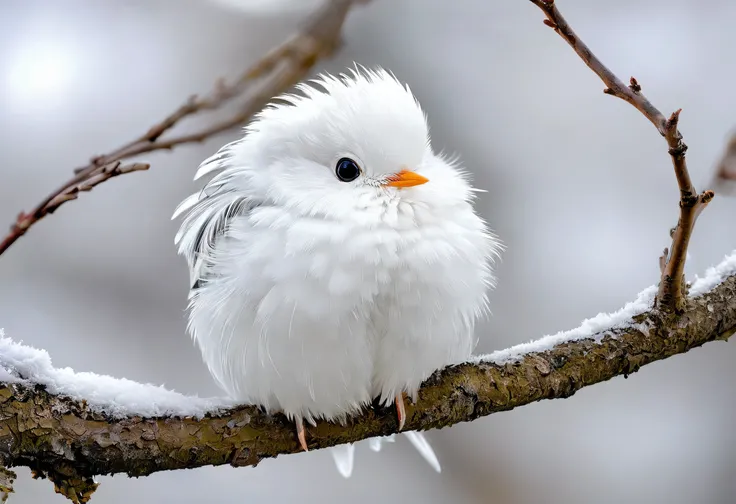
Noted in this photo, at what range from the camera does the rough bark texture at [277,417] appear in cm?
154

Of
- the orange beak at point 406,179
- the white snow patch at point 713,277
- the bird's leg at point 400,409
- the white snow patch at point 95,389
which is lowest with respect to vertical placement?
the bird's leg at point 400,409

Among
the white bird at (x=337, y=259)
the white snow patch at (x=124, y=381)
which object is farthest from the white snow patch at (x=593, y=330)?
the white bird at (x=337, y=259)

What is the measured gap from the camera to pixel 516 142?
4.33 meters

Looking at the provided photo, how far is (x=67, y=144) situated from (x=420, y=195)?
→ 2677 mm

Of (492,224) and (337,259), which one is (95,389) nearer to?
(337,259)

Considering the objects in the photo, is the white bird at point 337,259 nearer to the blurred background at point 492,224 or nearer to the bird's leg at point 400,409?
the bird's leg at point 400,409

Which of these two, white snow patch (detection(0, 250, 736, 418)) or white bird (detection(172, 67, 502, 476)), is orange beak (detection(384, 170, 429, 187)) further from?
white snow patch (detection(0, 250, 736, 418))

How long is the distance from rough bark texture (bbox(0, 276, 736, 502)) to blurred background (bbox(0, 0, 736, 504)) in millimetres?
2106

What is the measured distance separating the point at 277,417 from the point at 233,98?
833mm

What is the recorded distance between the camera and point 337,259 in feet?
5.74

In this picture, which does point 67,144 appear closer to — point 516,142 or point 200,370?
point 200,370

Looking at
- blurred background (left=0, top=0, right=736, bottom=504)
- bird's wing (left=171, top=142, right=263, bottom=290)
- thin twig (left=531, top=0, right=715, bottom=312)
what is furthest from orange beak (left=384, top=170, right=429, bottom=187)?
blurred background (left=0, top=0, right=736, bottom=504)

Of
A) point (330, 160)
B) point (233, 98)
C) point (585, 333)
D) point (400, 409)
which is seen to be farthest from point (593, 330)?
point (233, 98)

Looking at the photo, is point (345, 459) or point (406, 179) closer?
point (406, 179)
